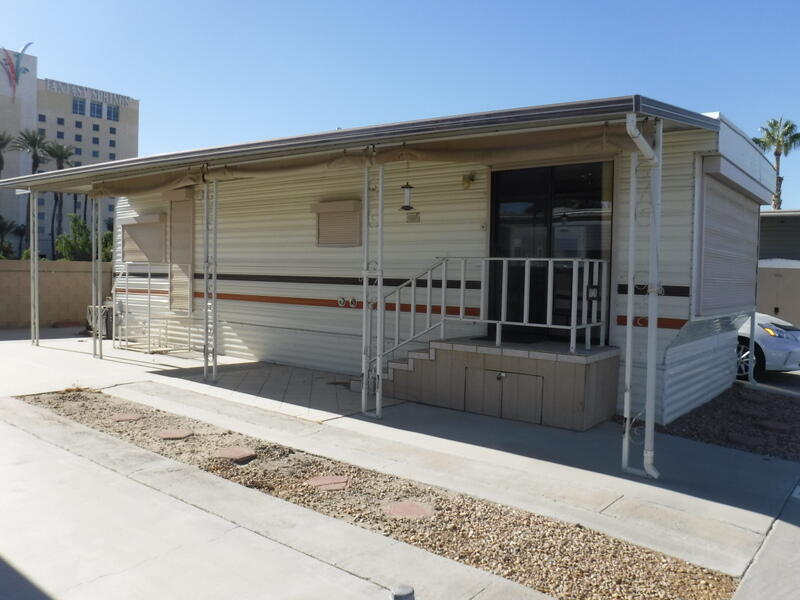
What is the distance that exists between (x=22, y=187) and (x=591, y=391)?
1035cm

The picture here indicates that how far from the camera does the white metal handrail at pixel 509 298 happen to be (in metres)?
6.43

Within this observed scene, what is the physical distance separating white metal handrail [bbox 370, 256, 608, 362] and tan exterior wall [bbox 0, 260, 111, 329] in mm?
11037

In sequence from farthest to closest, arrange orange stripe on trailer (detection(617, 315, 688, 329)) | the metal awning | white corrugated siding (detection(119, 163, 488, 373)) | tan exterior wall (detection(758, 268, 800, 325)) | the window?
tan exterior wall (detection(758, 268, 800, 325)) < the window < white corrugated siding (detection(119, 163, 488, 373)) < orange stripe on trailer (detection(617, 315, 688, 329)) < the metal awning

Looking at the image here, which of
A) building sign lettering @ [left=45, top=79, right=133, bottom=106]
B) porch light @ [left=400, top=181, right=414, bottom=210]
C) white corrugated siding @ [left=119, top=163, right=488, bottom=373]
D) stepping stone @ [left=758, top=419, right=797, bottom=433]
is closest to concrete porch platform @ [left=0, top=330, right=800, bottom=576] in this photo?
stepping stone @ [left=758, top=419, right=797, bottom=433]

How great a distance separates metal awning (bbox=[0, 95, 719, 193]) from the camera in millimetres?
4844

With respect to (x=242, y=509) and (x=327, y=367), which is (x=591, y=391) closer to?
(x=242, y=509)

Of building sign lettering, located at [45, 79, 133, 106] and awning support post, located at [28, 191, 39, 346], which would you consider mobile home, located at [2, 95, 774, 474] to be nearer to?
awning support post, located at [28, 191, 39, 346]

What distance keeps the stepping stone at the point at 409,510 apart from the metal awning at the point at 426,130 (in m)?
3.04

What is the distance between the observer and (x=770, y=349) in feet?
32.2

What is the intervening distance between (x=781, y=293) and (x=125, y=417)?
1470 cm

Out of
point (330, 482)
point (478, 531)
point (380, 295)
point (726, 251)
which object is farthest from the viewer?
point (726, 251)

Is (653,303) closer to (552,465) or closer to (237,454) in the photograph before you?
(552,465)

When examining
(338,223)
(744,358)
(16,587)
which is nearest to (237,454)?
(16,587)

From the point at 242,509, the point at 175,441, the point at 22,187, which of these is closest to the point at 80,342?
the point at 22,187
